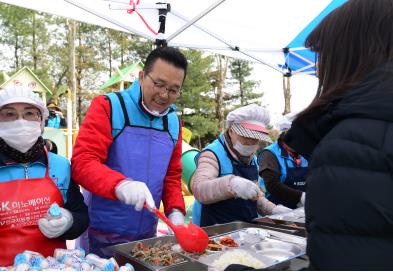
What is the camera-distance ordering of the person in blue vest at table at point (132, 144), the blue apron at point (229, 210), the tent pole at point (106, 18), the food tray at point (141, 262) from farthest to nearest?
the tent pole at point (106, 18), the blue apron at point (229, 210), the person in blue vest at table at point (132, 144), the food tray at point (141, 262)

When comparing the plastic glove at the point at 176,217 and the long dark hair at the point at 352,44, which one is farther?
the plastic glove at the point at 176,217

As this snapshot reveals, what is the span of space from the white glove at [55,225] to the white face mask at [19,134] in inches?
14.4

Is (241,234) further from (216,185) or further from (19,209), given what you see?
(19,209)

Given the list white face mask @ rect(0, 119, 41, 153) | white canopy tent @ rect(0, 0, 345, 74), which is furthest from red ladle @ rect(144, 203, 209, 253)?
white canopy tent @ rect(0, 0, 345, 74)

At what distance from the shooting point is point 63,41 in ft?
64.4

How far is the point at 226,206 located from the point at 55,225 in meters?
1.03

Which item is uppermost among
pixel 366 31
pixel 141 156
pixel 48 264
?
pixel 366 31

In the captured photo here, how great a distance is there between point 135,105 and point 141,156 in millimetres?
276

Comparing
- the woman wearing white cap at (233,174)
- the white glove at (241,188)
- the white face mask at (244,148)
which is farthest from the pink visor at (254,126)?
the white glove at (241,188)

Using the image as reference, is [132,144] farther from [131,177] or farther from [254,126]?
[254,126]

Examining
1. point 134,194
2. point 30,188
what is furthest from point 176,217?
point 30,188

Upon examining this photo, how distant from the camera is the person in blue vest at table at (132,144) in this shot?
5.73 ft

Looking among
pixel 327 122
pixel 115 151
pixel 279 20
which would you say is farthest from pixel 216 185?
pixel 279 20

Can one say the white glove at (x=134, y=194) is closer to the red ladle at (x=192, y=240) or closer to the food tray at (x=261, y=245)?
the red ladle at (x=192, y=240)
